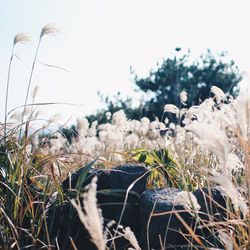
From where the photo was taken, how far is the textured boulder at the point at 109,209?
2.68 m

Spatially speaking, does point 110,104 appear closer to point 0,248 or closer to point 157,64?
point 157,64

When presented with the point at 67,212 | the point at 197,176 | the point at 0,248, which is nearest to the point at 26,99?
the point at 67,212

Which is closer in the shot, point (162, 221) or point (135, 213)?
point (162, 221)

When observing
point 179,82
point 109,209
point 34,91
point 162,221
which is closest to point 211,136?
point 162,221

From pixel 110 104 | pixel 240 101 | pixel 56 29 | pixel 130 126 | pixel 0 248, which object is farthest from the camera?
pixel 110 104

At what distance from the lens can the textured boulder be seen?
8.80 ft

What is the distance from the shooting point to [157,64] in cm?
2305

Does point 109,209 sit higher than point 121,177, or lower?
lower

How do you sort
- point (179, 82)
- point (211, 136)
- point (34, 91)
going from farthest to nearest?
point (179, 82), point (34, 91), point (211, 136)

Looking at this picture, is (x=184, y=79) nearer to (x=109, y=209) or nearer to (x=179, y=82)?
(x=179, y=82)

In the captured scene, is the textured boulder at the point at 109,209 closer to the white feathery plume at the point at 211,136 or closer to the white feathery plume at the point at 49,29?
the white feathery plume at the point at 49,29

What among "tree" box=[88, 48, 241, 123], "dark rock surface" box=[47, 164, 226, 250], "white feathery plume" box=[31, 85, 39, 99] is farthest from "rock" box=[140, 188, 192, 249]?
"tree" box=[88, 48, 241, 123]

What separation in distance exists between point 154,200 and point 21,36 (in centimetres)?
139

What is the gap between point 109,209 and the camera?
2732 millimetres
